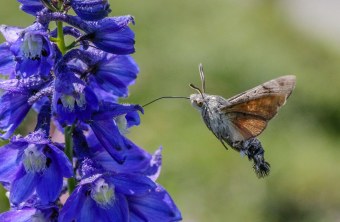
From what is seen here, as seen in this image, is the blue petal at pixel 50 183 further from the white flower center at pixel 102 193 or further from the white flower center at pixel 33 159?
the white flower center at pixel 102 193

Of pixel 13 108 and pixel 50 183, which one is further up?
pixel 13 108

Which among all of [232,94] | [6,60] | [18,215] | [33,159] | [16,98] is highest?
[232,94]

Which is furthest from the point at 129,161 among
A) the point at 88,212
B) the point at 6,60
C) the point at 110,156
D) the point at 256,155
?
the point at 6,60

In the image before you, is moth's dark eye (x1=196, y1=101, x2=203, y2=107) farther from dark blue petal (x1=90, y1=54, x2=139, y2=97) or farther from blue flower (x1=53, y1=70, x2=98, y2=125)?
blue flower (x1=53, y1=70, x2=98, y2=125)

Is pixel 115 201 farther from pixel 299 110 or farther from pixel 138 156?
pixel 299 110

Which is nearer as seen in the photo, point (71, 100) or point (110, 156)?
point (71, 100)

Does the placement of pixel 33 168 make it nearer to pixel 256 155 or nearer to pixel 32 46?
pixel 32 46
